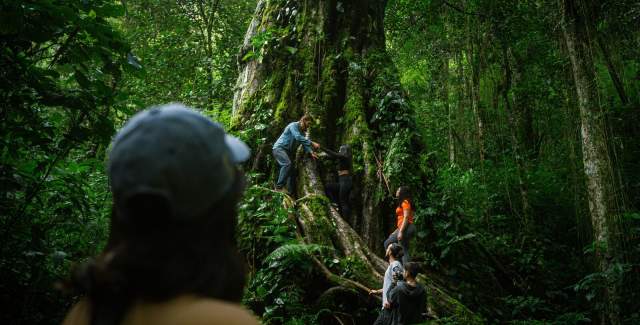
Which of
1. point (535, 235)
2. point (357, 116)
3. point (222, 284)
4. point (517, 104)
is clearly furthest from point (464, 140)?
point (222, 284)

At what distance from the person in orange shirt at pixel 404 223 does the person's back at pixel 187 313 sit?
278 inches

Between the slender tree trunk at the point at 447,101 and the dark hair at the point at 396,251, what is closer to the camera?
the dark hair at the point at 396,251

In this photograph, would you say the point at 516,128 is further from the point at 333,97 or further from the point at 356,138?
the point at 356,138

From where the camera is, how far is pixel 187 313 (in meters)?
1.07

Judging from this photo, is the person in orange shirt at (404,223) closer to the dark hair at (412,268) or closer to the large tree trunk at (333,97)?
the large tree trunk at (333,97)

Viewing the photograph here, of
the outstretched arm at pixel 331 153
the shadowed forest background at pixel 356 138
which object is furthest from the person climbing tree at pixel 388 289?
the outstretched arm at pixel 331 153

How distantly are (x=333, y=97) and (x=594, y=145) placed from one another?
14.8 ft

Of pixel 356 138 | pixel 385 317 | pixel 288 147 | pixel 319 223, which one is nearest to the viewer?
pixel 385 317

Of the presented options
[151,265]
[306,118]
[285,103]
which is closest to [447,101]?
[285,103]

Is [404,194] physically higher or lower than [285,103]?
lower

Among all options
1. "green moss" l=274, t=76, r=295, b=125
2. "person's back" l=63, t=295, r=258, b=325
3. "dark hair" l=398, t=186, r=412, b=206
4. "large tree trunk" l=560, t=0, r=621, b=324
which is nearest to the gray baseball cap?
"person's back" l=63, t=295, r=258, b=325

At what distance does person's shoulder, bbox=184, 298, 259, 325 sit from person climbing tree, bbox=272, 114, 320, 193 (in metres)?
7.57

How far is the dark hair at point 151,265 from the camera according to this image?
3.61 feet

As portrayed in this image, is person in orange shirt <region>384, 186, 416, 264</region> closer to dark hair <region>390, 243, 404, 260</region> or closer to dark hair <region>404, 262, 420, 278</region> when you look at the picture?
dark hair <region>390, 243, 404, 260</region>
